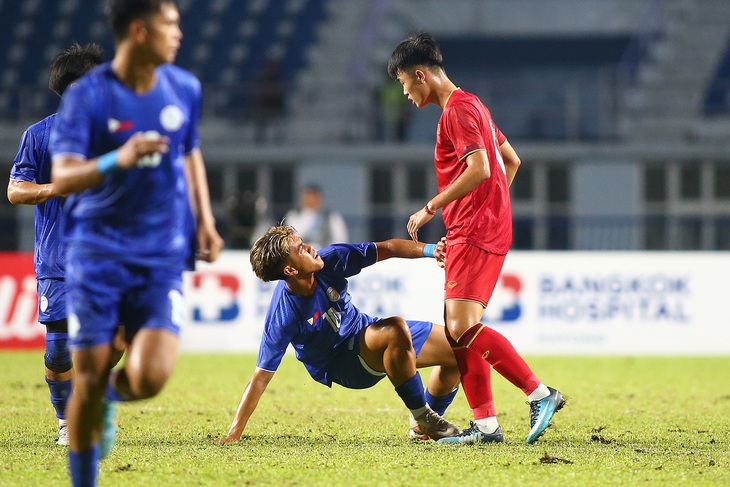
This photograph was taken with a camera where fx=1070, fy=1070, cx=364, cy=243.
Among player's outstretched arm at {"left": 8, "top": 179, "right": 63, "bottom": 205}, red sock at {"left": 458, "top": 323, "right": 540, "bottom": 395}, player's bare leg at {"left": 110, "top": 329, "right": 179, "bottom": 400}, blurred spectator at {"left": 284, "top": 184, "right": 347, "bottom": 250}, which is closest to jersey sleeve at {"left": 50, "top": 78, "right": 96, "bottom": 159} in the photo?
player's bare leg at {"left": 110, "top": 329, "right": 179, "bottom": 400}

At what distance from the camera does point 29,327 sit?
525 inches

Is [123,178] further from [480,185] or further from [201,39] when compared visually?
[201,39]

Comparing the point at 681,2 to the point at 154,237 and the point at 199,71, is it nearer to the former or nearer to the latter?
the point at 199,71

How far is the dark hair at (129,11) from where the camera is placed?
13.2 feet

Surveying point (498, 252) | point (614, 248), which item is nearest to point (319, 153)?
point (614, 248)

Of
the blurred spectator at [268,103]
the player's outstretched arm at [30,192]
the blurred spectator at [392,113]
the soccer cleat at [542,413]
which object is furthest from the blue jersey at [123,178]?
the blurred spectator at [268,103]

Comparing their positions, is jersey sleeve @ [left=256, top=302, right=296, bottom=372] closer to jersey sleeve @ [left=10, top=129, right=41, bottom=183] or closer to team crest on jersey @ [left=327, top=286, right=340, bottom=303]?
team crest on jersey @ [left=327, top=286, right=340, bottom=303]

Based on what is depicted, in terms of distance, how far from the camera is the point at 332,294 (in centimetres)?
583

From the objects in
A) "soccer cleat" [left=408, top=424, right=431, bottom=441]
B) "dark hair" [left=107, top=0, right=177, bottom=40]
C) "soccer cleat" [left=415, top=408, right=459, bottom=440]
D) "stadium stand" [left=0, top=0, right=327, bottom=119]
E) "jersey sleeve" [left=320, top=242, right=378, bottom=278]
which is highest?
"stadium stand" [left=0, top=0, right=327, bottom=119]

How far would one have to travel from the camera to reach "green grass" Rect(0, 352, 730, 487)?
4750 mm

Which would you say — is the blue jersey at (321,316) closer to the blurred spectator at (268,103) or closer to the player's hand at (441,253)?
the player's hand at (441,253)

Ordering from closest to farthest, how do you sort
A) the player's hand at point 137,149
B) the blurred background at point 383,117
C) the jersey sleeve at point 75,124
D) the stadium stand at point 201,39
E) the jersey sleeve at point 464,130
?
the player's hand at point 137,149, the jersey sleeve at point 75,124, the jersey sleeve at point 464,130, the blurred background at point 383,117, the stadium stand at point 201,39

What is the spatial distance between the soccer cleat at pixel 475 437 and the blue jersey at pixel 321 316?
78cm

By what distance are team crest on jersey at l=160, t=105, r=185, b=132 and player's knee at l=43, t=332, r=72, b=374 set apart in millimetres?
2158
